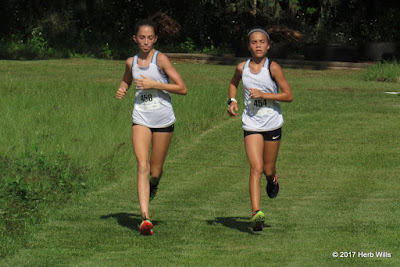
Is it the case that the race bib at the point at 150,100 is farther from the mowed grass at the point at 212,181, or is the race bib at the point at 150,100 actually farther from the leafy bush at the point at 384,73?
the leafy bush at the point at 384,73

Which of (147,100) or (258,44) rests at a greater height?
(258,44)

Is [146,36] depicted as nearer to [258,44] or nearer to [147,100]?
[147,100]

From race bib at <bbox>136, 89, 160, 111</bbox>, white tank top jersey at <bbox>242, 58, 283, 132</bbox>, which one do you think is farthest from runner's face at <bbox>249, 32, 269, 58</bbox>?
race bib at <bbox>136, 89, 160, 111</bbox>

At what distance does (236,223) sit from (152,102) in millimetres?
1649

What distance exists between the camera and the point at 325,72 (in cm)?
2977

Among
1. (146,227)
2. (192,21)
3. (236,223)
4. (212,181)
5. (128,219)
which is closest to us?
(146,227)

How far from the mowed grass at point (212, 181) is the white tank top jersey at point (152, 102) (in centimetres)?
108

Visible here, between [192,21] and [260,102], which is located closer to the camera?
[260,102]

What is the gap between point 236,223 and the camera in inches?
344

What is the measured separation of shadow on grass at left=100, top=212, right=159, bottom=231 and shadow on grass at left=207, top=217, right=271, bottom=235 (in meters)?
0.65

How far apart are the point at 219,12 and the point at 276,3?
2701 mm

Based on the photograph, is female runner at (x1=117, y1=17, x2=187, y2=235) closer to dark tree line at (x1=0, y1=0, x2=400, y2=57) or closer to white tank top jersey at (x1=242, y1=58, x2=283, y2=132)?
white tank top jersey at (x1=242, y1=58, x2=283, y2=132)

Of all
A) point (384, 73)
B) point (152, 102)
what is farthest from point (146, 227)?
point (384, 73)

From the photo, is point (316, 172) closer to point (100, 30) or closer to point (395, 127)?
point (395, 127)
